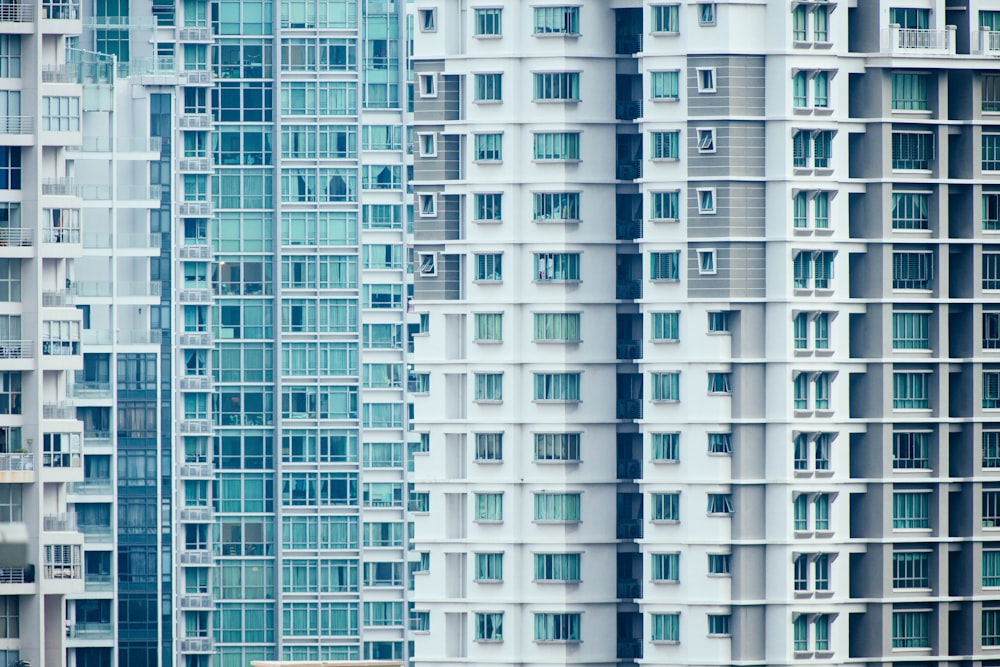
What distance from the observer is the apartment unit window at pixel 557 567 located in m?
127

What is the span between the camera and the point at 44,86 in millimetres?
128500

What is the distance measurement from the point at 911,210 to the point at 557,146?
15864 millimetres

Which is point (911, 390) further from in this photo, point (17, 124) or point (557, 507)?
point (17, 124)

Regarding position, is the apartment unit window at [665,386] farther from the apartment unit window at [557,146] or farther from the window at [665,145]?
the apartment unit window at [557,146]

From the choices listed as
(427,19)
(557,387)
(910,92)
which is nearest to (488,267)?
(557,387)

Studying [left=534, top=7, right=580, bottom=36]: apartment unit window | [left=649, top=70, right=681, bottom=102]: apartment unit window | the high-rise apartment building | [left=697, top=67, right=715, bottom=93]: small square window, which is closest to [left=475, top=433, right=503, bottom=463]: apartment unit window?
the high-rise apartment building

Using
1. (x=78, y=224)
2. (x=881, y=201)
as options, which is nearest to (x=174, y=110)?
(x=78, y=224)

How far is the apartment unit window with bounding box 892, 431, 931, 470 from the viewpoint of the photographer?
125 metres

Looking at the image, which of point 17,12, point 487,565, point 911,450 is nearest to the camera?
point 911,450

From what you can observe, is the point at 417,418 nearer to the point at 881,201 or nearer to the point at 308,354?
the point at 881,201

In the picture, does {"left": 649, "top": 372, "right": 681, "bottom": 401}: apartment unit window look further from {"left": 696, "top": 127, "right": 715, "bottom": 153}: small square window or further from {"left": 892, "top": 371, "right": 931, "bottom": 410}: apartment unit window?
{"left": 696, "top": 127, "right": 715, "bottom": 153}: small square window

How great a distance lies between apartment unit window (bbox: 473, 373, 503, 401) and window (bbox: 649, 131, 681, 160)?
39.7 feet

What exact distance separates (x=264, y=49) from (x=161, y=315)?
16764mm

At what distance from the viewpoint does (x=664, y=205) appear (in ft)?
409
